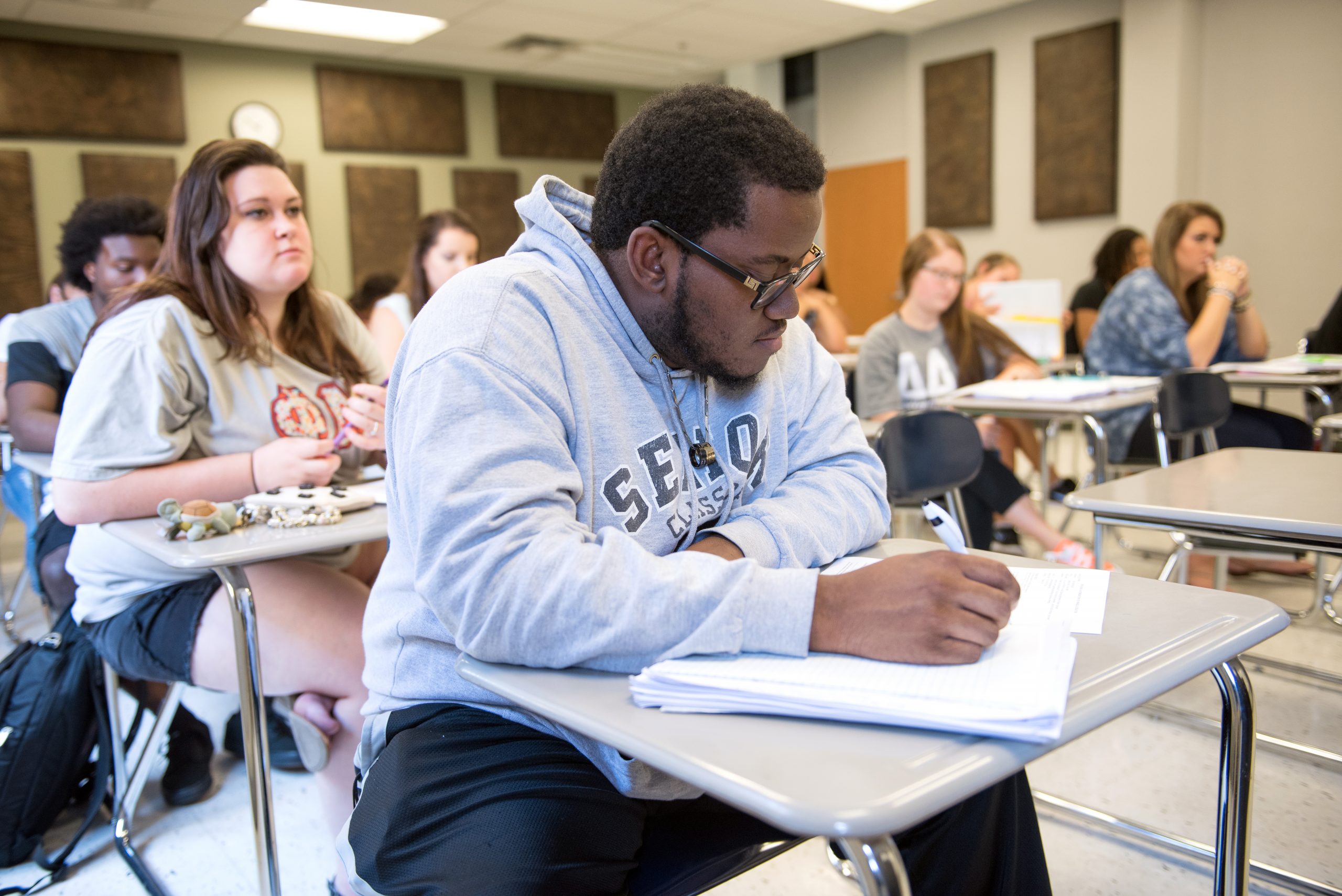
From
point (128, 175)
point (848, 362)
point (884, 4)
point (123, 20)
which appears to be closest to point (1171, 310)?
point (848, 362)

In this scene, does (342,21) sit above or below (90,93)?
above

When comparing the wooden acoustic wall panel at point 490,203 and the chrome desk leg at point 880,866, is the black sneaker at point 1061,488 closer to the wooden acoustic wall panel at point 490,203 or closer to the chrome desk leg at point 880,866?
the chrome desk leg at point 880,866

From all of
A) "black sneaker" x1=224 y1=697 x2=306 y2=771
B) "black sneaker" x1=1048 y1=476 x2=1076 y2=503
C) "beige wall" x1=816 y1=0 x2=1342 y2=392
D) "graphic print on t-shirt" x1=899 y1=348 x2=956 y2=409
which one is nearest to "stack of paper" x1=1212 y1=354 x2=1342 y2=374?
"graphic print on t-shirt" x1=899 y1=348 x2=956 y2=409

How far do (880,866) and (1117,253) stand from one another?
516 centimetres

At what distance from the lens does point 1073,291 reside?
6.59m

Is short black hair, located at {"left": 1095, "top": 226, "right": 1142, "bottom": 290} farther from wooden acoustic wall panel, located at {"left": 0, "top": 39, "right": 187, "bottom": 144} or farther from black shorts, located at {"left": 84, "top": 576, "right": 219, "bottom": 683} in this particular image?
wooden acoustic wall panel, located at {"left": 0, "top": 39, "right": 187, "bottom": 144}

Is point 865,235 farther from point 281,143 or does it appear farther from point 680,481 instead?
point 680,481

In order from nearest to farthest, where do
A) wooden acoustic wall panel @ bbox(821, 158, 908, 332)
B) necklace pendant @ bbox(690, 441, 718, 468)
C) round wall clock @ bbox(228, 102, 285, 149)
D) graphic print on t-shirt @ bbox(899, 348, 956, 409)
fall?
necklace pendant @ bbox(690, 441, 718, 468), graphic print on t-shirt @ bbox(899, 348, 956, 409), round wall clock @ bbox(228, 102, 285, 149), wooden acoustic wall panel @ bbox(821, 158, 908, 332)

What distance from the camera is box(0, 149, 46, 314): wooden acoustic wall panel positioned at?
608cm

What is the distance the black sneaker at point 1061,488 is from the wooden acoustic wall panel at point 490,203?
4.89 metres

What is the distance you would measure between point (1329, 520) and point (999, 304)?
2.86 metres

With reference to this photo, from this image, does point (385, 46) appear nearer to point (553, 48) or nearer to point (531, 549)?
point (553, 48)

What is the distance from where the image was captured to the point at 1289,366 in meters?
3.43

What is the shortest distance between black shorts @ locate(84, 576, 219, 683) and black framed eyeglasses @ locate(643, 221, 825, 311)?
1.07 meters
